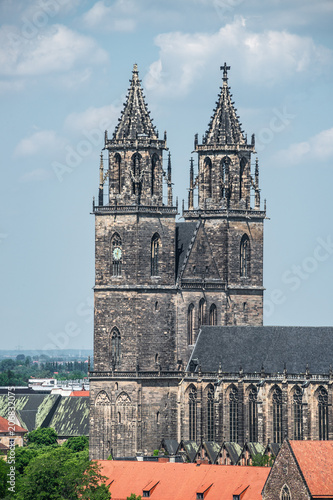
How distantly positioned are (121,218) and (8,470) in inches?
1126

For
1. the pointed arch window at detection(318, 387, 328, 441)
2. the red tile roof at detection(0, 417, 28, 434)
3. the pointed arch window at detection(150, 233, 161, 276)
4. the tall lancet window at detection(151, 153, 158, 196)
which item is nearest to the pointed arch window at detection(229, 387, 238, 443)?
the pointed arch window at detection(318, 387, 328, 441)

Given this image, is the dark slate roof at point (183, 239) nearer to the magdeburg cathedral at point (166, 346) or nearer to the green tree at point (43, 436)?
the magdeburg cathedral at point (166, 346)

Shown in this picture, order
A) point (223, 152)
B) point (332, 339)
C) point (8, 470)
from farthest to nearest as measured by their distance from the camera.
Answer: point (223, 152)
point (332, 339)
point (8, 470)

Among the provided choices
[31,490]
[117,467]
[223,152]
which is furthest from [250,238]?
[31,490]

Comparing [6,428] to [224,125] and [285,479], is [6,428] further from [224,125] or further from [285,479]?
[285,479]

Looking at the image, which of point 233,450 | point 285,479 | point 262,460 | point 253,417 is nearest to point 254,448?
point 233,450

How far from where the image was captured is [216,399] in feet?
496

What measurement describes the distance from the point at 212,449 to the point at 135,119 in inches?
1095

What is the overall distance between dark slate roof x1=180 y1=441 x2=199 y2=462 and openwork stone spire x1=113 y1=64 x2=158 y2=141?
25.0 metres

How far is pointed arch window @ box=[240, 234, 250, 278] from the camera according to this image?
160 metres

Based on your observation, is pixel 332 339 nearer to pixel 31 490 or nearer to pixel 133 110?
pixel 133 110

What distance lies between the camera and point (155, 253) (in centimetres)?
15325

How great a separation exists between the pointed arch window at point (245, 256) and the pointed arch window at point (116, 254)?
41.7 feet

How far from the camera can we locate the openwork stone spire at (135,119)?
154m
